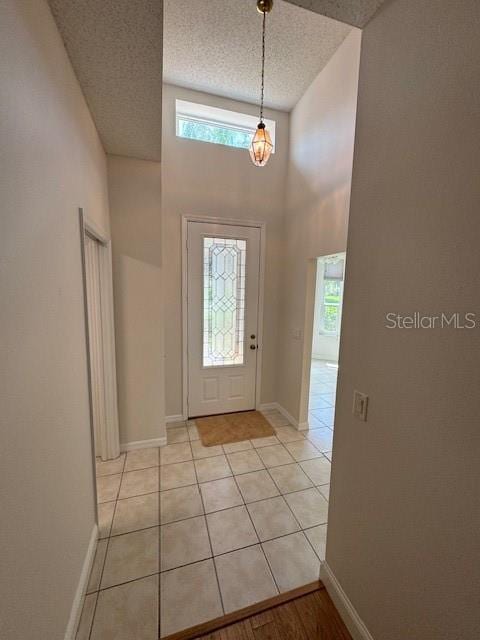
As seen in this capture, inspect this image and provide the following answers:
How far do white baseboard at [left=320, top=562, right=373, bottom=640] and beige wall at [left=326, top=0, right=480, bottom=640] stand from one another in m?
0.04

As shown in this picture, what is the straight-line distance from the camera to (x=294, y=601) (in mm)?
1390

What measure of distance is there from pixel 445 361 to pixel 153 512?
208 cm

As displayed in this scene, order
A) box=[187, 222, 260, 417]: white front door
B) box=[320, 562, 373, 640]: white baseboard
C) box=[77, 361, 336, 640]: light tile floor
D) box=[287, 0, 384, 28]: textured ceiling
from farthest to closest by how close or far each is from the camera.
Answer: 1. box=[187, 222, 260, 417]: white front door
2. box=[77, 361, 336, 640]: light tile floor
3. box=[320, 562, 373, 640]: white baseboard
4. box=[287, 0, 384, 28]: textured ceiling

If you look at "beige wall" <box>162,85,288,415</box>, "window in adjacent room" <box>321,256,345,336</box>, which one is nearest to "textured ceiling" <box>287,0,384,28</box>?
"beige wall" <box>162,85,288,415</box>

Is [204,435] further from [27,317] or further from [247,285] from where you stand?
[27,317]

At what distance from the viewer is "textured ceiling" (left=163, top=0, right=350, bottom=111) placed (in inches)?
80.2

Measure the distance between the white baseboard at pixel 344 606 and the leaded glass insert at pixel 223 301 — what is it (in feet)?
7.15

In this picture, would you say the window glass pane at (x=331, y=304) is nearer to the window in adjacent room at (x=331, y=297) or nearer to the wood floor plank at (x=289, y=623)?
the window in adjacent room at (x=331, y=297)

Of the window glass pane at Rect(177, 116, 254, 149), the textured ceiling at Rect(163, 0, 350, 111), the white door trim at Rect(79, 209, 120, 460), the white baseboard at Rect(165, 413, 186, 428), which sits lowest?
the white baseboard at Rect(165, 413, 186, 428)

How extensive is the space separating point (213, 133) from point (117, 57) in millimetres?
2032

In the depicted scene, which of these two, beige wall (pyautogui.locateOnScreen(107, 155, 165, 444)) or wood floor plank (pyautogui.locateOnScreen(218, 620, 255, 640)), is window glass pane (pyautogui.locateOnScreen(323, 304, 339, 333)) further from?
wood floor plank (pyautogui.locateOnScreen(218, 620, 255, 640))

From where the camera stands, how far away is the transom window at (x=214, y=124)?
2973mm

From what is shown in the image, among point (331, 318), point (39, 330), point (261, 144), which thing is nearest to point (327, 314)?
point (331, 318)

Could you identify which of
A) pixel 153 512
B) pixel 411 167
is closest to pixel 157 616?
pixel 153 512
